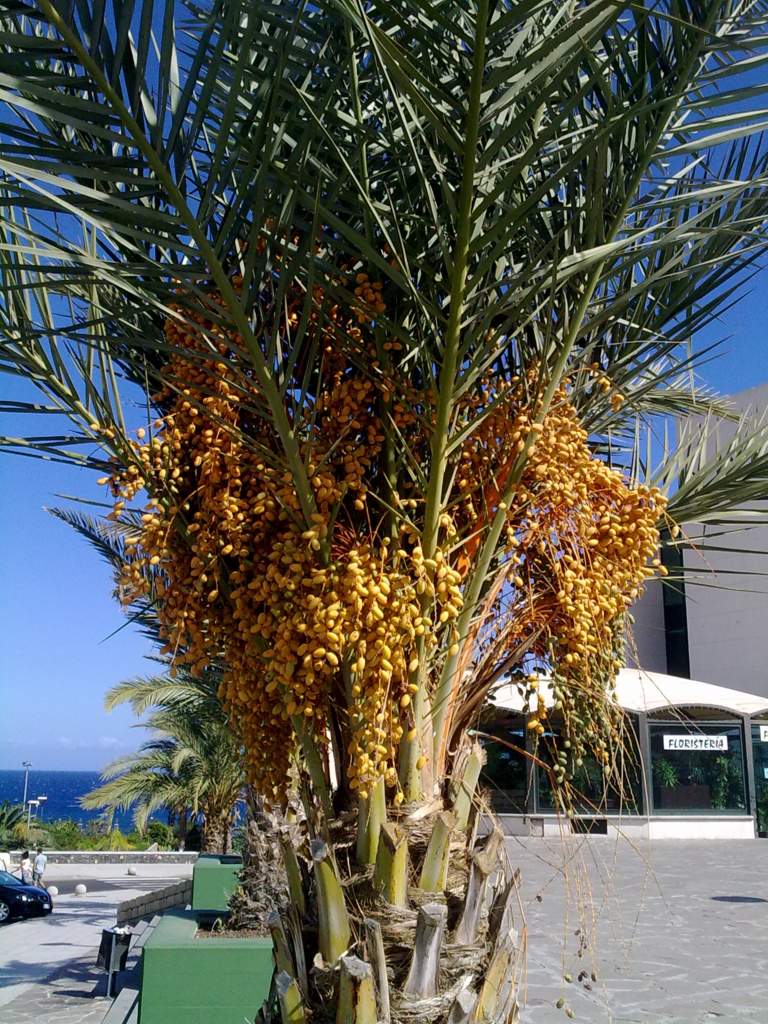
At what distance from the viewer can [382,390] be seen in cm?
296

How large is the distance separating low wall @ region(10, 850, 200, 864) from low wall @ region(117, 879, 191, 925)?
12.2 m

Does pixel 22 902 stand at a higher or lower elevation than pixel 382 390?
lower

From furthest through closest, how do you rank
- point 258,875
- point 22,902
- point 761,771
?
point 761,771
point 22,902
point 258,875

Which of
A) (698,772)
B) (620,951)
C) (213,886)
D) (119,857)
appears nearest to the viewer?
(620,951)

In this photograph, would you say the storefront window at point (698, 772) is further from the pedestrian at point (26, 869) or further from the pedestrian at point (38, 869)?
the pedestrian at point (26, 869)

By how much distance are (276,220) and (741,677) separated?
32582 millimetres

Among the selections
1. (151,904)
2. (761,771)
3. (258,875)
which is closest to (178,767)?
(151,904)

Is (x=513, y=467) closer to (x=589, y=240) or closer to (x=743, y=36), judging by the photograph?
(x=589, y=240)

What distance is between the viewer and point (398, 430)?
2910 millimetres

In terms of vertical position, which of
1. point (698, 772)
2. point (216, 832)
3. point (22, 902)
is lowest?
point (22, 902)

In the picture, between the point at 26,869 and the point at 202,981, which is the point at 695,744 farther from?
the point at 202,981

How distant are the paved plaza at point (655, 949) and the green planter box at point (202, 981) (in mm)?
2202

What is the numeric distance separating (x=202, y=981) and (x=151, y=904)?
6.09m

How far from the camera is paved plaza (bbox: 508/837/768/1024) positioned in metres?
7.90
